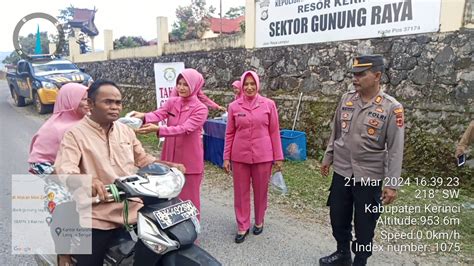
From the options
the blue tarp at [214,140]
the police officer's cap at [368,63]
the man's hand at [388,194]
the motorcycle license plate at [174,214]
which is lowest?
the blue tarp at [214,140]

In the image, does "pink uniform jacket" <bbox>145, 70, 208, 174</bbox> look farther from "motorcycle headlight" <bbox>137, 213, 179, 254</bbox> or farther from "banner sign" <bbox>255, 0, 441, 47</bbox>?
"banner sign" <bbox>255, 0, 441, 47</bbox>

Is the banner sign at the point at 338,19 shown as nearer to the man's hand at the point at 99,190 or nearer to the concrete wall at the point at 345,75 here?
the concrete wall at the point at 345,75

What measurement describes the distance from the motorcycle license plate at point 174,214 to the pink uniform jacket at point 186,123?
143 cm

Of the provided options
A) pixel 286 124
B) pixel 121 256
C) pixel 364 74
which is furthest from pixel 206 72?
pixel 121 256

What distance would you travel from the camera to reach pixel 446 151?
217 inches

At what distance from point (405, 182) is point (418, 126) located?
92cm

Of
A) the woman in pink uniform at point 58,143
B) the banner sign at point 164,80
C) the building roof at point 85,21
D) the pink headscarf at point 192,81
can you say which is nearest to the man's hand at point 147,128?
the woman in pink uniform at point 58,143

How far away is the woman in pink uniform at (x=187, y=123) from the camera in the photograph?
3.42 meters

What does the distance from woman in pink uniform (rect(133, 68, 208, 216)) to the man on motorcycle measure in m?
1.09

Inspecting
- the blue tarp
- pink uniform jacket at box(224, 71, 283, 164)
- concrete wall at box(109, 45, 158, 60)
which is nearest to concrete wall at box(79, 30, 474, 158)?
the blue tarp

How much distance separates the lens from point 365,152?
2.94m

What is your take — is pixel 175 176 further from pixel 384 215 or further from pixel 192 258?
pixel 384 215

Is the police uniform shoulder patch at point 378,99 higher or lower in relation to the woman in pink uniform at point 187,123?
higher

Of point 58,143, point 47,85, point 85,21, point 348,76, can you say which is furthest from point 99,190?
point 85,21
